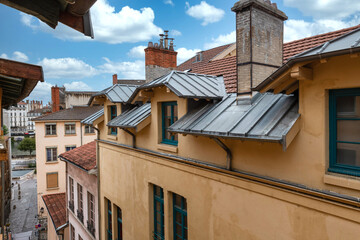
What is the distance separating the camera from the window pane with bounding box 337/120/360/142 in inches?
144

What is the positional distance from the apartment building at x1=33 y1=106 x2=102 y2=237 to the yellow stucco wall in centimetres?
2343

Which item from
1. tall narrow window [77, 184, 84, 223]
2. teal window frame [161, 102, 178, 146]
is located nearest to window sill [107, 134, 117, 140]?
teal window frame [161, 102, 178, 146]

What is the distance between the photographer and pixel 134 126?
300 inches

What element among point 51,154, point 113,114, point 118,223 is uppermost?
point 113,114

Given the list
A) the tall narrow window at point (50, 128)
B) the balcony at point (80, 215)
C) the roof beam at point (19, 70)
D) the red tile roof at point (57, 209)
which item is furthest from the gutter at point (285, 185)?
the tall narrow window at point (50, 128)

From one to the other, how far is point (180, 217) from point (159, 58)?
6.96 meters

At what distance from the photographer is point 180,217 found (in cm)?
719

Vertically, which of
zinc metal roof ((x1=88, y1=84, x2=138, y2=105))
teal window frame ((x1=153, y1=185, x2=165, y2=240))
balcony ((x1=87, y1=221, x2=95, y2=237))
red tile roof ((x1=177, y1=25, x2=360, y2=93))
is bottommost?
balcony ((x1=87, y1=221, x2=95, y2=237))

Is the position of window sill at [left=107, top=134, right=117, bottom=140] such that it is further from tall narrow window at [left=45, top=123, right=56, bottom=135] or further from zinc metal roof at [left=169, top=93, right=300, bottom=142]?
tall narrow window at [left=45, top=123, right=56, bottom=135]

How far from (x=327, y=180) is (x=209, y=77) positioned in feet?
15.3

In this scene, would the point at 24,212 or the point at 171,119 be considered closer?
the point at 171,119

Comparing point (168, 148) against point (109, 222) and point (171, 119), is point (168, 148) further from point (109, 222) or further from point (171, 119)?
point (109, 222)

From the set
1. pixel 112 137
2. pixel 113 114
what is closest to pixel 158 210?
pixel 112 137

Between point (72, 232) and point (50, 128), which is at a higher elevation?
point (50, 128)
